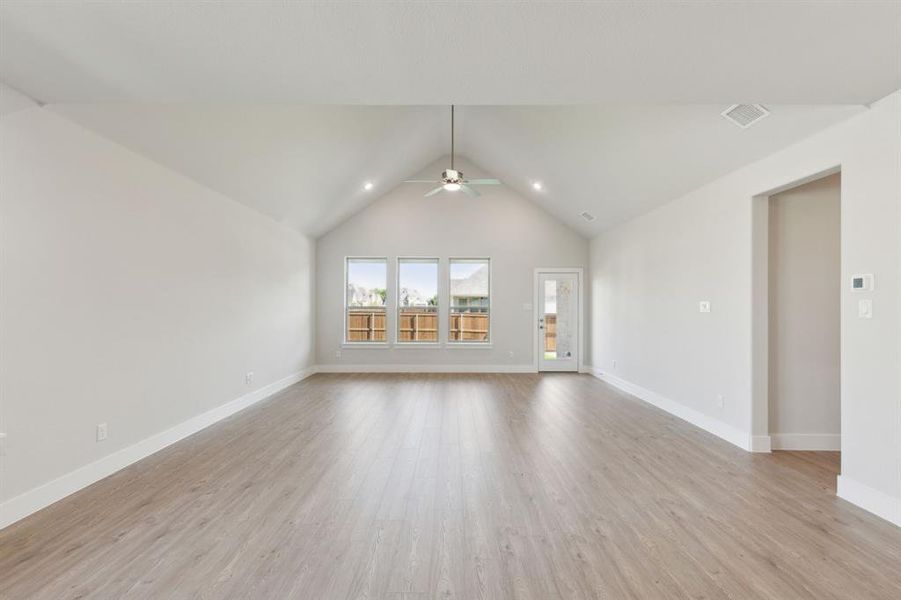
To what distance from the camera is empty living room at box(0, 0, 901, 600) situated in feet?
6.15

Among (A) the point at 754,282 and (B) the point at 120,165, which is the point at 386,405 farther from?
(A) the point at 754,282

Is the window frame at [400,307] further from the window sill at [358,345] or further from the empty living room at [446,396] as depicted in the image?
the empty living room at [446,396]

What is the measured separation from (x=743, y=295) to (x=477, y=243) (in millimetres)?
4876

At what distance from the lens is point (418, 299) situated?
26.3 ft

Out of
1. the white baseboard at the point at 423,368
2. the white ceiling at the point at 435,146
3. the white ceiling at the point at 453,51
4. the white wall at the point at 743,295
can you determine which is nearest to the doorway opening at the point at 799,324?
the white wall at the point at 743,295

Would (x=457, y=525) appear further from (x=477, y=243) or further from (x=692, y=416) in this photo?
(x=477, y=243)

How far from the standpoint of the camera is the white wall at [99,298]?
2400 mm

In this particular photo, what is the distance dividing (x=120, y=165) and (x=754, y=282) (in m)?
5.51

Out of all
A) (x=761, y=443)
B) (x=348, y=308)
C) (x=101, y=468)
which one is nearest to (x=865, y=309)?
(x=761, y=443)

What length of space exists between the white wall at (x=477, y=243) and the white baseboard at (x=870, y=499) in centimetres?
527

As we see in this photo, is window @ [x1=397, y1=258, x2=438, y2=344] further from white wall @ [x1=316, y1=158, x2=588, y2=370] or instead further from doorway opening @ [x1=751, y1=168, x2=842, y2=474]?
doorway opening @ [x1=751, y1=168, x2=842, y2=474]

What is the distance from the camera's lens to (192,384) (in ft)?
13.4

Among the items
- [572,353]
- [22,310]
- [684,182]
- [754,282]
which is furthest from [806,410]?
[22,310]

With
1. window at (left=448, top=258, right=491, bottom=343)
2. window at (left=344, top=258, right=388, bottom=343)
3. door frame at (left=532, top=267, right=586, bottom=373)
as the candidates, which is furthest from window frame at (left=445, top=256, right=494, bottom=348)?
window at (left=344, top=258, right=388, bottom=343)
